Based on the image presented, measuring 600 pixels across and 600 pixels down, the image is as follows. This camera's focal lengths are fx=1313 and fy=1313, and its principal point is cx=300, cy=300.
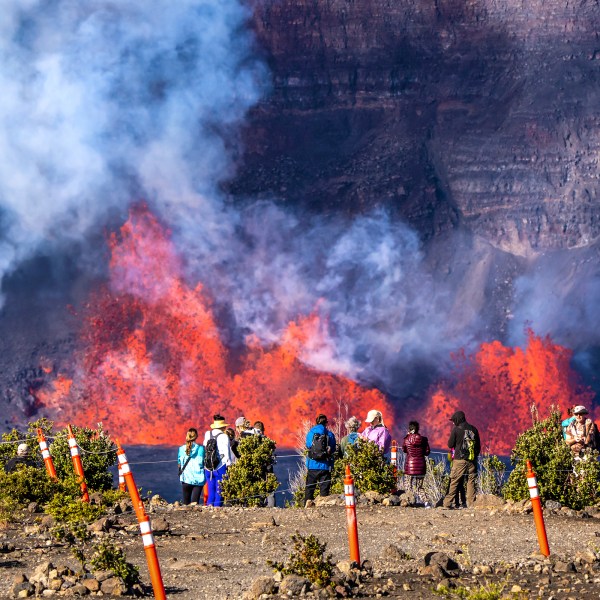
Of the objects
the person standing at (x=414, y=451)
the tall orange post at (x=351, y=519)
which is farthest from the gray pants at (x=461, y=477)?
the tall orange post at (x=351, y=519)

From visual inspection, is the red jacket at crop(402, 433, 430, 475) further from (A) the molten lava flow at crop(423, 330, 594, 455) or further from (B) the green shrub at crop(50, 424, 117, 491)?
(A) the molten lava flow at crop(423, 330, 594, 455)

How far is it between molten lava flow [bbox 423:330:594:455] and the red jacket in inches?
2108

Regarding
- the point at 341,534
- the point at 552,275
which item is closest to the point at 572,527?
the point at 341,534

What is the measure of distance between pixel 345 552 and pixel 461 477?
19.4ft

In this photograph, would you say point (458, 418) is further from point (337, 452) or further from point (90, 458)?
point (90, 458)

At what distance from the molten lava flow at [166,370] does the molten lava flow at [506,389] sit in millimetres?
4946

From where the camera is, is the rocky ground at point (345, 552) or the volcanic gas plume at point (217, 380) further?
the volcanic gas plume at point (217, 380)

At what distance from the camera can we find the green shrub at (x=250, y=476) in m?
24.9

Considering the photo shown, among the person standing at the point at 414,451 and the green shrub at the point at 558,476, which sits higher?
the person standing at the point at 414,451

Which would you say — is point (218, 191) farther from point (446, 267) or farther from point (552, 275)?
point (552, 275)

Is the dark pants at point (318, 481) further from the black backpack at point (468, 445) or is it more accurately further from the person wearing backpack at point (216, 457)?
the black backpack at point (468, 445)

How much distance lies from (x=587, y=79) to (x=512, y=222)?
12820 millimetres

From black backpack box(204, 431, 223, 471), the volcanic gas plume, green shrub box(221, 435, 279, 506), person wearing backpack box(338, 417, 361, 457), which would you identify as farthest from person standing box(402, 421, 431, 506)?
the volcanic gas plume

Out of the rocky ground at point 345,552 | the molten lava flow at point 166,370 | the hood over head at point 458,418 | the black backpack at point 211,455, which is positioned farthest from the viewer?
the molten lava flow at point 166,370
